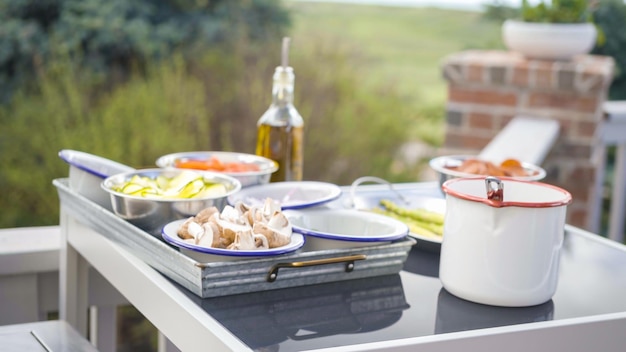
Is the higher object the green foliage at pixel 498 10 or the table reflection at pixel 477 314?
the green foliage at pixel 498 10

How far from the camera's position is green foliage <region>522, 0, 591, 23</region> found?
261 centimetres

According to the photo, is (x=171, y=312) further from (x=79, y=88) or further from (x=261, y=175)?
(x=79, y=88)

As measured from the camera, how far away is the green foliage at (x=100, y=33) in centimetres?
524

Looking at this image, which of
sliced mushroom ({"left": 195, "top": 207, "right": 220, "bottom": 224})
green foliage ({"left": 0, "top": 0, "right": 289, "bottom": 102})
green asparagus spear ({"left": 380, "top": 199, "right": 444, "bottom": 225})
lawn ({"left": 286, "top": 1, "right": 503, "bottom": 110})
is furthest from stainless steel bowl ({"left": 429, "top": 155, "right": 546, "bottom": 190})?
lawn ({"left": 286, "top": 1, "right": 503, "bottom": 110})

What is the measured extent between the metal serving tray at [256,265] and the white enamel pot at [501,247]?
0.29ft

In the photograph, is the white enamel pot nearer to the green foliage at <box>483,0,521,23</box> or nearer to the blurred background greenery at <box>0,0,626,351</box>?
the blurred background greenery at <box>0,0,626,351</box>

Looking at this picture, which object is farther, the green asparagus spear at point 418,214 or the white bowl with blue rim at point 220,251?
the green asparagus spear at point 418,214

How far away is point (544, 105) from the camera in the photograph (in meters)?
2.48

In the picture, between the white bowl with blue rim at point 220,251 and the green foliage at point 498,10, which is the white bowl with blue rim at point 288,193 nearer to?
the white bowl with blue rim at point 220,251

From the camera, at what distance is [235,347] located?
2.46 ft

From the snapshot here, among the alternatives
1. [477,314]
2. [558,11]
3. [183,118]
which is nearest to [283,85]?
[477,314]

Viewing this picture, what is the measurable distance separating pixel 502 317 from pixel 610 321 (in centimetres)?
11

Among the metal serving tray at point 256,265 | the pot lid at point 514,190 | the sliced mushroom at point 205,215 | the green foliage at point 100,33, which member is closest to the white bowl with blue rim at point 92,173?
the metal serving tray at point 256,265

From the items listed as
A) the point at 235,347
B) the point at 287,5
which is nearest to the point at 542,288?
the point at 235,347
